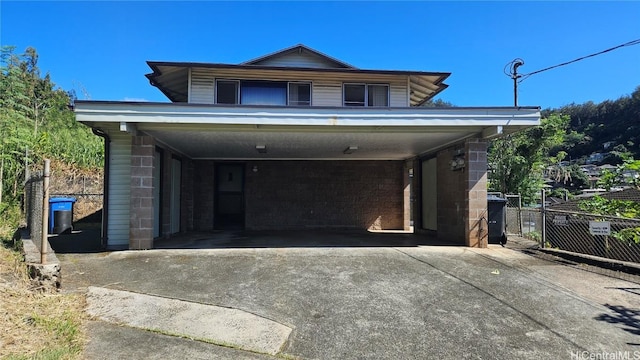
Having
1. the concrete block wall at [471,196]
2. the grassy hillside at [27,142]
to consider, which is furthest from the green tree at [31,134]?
the concrete block wall at [471,196]

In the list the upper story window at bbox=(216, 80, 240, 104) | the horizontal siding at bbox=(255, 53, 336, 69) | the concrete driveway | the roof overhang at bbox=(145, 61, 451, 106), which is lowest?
the concrete driveway

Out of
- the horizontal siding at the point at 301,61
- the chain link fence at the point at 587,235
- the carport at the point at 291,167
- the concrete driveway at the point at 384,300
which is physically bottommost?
the concrete driveway at the point at 384,300

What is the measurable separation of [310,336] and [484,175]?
258 inches

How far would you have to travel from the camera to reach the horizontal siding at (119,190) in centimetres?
851

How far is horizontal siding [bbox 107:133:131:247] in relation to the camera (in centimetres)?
851

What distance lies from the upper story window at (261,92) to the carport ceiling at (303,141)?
1.42m

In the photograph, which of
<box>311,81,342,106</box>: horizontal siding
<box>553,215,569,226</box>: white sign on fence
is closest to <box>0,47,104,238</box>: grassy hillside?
<box>311,81,342,106</box>: horizontal siding

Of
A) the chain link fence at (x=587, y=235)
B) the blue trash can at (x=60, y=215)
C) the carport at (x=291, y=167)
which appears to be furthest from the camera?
the blue trash can at (x=60, y=215)

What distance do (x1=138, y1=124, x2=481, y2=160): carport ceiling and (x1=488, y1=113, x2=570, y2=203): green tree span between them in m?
7.06

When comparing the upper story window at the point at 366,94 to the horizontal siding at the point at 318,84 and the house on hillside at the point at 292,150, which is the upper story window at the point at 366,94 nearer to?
the house on hillside at the point at 292,150

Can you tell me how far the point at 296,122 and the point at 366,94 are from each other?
14.5 ft

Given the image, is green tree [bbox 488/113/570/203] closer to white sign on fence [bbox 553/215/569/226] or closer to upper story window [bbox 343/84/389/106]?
upper story window [bbox 343/84/389/106]

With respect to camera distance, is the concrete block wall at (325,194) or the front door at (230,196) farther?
the front door at (230,196)

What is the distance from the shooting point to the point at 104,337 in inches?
138
